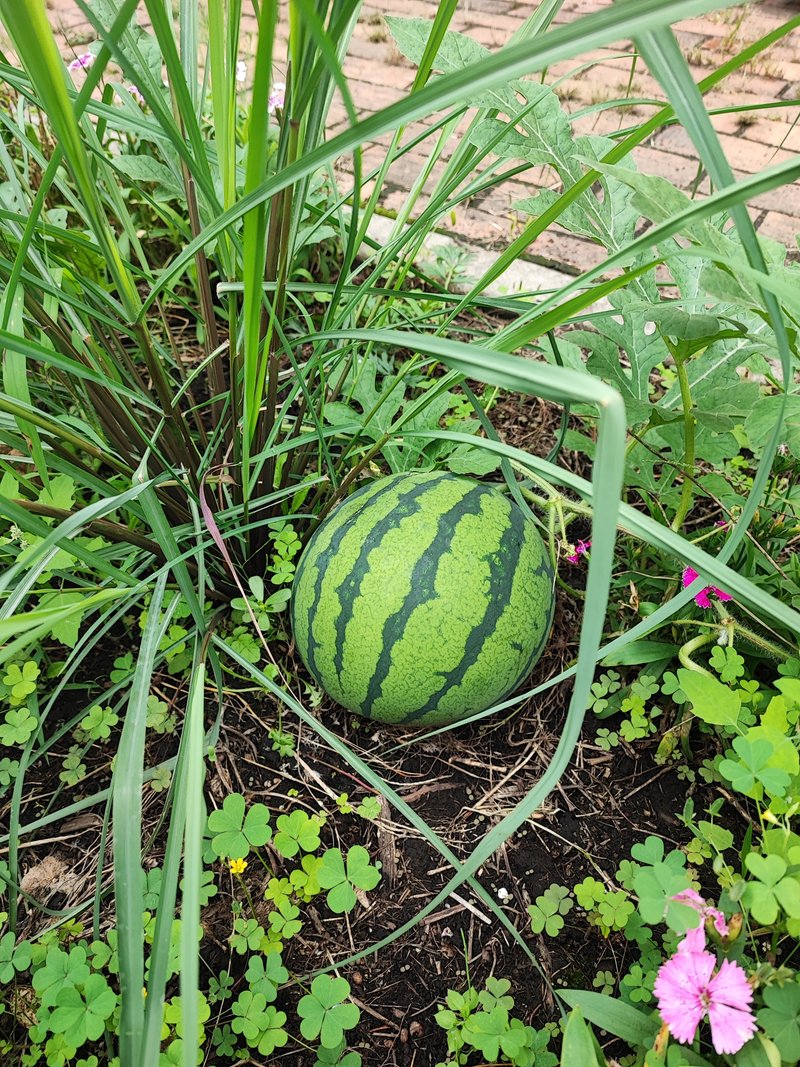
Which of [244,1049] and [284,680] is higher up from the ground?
[284,680]

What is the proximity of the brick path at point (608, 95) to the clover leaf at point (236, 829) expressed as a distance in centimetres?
189

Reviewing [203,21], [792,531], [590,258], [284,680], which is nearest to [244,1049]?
[284,680]

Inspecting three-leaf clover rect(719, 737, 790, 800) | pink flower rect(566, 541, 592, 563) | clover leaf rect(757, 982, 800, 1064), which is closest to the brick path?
pink flower rect(566, 541, 592, 563)

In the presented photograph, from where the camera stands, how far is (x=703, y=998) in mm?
839

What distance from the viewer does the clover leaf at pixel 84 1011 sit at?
104 cm

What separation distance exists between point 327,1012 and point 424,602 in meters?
0.61

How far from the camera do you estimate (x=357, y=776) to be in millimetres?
1396

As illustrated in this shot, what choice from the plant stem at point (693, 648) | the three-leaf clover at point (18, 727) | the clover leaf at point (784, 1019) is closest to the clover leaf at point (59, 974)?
the three-leaf clover at point (18, 727)

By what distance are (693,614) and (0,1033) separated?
135 centimetres

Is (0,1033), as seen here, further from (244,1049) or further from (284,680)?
(284,680)

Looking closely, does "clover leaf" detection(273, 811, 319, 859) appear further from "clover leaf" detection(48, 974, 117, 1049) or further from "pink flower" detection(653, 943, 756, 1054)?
"pink flower" detection(653, 943, 756, 1054)

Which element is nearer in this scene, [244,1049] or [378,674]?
[244,1049]

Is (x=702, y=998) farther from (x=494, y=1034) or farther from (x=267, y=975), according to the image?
(x=267, y=975)

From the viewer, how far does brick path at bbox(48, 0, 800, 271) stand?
2516 millimetres
